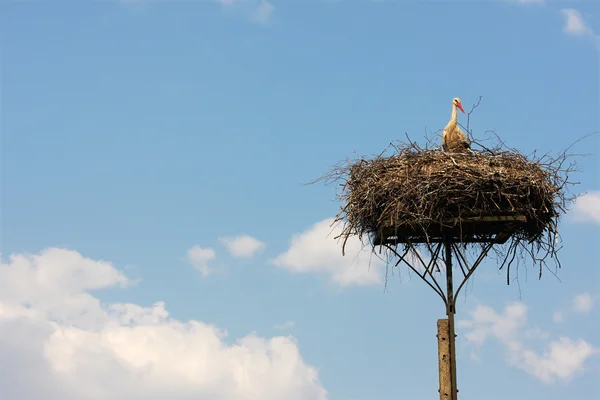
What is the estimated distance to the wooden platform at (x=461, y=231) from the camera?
993 cm

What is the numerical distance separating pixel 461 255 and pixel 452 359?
1394 mm

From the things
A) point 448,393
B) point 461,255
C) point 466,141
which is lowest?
point 448,393

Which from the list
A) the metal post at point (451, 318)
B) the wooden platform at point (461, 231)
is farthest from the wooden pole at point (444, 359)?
the wooden platform at point (461, 231)

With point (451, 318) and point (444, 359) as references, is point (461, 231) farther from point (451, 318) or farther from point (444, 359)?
point (444, 359)

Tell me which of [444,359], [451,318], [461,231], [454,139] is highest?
[454,139]

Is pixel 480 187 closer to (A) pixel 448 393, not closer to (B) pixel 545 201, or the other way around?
(B) pixel 545 201

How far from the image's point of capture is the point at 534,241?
1064 cm

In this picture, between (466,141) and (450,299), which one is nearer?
(450,299)

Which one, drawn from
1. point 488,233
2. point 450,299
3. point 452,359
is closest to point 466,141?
point 488,233

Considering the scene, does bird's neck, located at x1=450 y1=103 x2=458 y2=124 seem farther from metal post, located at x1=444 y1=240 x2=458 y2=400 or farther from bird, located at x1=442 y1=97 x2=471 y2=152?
metal post, located at x1=444 y1=240 x2=458 y2=400

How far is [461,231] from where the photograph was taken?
9.69 m

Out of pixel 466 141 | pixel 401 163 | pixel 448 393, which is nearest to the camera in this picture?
pixel 448 393

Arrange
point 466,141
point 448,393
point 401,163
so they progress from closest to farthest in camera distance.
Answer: point 448,393, point 401,163, point 466,141

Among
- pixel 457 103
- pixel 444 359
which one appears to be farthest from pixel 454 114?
pixel 444 359
